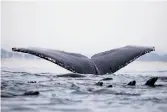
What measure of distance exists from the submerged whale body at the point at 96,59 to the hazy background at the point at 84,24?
48cm

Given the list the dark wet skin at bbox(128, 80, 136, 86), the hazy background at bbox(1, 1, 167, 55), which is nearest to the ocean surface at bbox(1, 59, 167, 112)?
the dark wet skin at bbox(128, 80, 136, 86)

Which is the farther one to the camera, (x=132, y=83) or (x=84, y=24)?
(x=84, y=24)

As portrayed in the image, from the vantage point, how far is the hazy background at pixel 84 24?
370 cm

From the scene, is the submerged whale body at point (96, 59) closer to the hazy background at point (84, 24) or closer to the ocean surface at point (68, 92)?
the ocean surface at point (68, 92)

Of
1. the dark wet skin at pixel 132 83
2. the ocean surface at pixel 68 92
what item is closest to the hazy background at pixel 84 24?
the ocean surface at pixel 68 92

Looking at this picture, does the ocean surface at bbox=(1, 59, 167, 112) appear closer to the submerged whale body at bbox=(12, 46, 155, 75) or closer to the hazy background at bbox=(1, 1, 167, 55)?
the submerged whale body at bbox=(12, 46, 155, 75)

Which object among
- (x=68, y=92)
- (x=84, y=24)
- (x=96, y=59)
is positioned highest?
(x=84, y=24)

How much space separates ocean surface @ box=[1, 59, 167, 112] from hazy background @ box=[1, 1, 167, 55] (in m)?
0.40

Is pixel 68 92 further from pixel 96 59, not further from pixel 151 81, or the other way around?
pixel 151 81

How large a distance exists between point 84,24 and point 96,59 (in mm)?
823

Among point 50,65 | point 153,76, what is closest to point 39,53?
point 50,65

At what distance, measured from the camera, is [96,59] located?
3.16m

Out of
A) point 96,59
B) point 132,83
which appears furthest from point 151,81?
point 96,59

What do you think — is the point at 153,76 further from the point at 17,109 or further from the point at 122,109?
the point at 17,109
